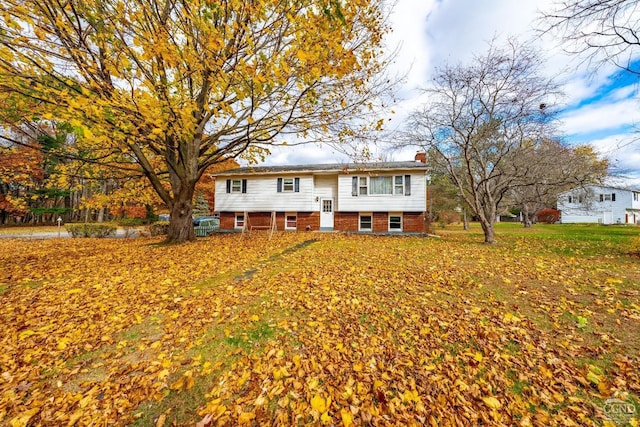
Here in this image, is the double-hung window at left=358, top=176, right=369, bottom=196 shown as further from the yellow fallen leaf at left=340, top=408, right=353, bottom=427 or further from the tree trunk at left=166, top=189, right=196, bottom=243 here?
the yellow fallen leaf at left=340, top=408, right=353, bottom=427

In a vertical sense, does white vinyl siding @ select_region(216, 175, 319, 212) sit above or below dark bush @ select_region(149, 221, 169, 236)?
above

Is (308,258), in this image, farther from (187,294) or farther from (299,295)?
(187,294)

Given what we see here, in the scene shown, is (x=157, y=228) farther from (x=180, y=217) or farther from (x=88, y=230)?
(x=180, y=217)

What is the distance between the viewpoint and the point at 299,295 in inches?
185

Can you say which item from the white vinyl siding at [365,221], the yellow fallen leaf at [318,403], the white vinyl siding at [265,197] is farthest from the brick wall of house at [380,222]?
the yellow fallen leaf at [318,403]

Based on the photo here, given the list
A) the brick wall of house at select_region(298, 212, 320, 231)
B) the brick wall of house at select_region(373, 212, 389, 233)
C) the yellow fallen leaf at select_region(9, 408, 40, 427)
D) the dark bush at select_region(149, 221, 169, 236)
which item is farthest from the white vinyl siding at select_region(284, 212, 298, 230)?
the yellow fallen leaf at select_region(9, 408, 40, 427)

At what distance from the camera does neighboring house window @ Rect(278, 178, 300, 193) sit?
710 inches

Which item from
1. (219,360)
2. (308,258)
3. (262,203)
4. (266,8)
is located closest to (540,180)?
(308,258)

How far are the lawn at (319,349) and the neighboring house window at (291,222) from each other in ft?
41.1

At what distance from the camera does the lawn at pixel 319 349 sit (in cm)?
239

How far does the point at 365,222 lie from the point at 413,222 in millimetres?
3183

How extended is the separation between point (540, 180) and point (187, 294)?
47.4ft

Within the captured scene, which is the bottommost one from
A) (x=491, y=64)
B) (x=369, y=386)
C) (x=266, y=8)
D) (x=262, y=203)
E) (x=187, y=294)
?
(x=369, y=386)

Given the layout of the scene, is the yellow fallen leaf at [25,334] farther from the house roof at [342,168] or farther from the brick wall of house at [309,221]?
the brick wall of house at [309,221]
